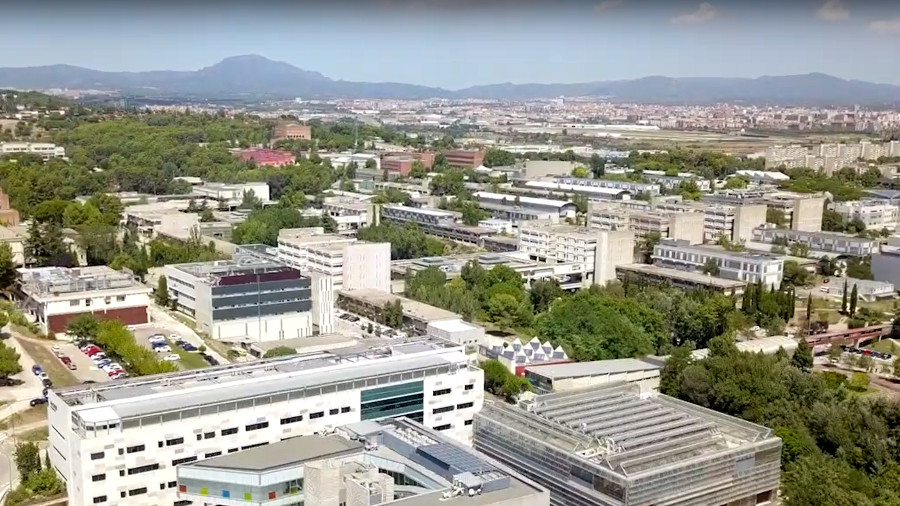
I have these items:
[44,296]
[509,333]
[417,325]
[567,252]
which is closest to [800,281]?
[567,252]

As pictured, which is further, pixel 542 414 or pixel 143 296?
pixel 143 296

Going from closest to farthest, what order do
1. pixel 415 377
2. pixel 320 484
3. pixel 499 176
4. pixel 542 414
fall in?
pixel 320 484 → pixel 542 414 → pixel 415 377 → pixel 499 176

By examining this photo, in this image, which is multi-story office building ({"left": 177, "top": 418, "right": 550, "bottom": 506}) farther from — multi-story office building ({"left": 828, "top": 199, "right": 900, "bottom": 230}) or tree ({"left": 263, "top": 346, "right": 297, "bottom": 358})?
multi-story office building ({"left": 828, "top": 199, "right": 900, "bottom": 230})

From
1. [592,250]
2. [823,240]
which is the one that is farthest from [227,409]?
[823,240]

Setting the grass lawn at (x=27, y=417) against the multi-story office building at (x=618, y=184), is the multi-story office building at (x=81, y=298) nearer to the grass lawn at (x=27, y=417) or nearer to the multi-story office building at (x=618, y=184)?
the grass lawn at (x=27, y=417)

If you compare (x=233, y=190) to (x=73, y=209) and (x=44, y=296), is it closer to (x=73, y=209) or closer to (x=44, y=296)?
(x=73, y=209)

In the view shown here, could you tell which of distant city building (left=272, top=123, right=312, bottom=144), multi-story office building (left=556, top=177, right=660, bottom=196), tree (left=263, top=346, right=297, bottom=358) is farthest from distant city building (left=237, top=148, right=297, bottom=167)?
tree (left=263, top=346, right=297, bottom=358)
